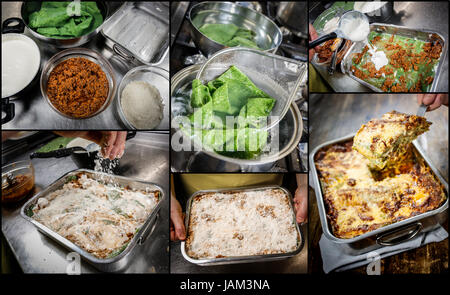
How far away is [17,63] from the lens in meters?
2.03

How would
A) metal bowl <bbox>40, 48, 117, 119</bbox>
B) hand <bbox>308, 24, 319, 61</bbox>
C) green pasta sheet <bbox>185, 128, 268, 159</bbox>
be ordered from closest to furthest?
1. green pasta sheet <bbox>185, 128, 268, 159</bbox>
2. metal bowl <bbox>40, 48, 117, 119</bbox>
3. hand <bbox>308, 24, 319, 61</bbox>

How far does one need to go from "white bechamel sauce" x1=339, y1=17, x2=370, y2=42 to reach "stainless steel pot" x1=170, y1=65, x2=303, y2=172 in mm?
492

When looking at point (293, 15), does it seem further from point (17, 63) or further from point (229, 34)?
point (17, 63)

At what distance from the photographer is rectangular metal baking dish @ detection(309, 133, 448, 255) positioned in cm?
189

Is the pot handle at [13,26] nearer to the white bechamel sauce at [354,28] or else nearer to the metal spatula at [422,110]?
the white bechamel sauce at [354,28]

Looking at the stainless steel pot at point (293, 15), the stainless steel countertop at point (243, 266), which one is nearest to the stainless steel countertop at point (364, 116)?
the stainless steel pot at point (293, 15)

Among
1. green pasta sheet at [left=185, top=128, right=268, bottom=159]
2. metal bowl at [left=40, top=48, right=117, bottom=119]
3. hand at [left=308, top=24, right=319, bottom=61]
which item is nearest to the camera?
green pasta sheet at [left=185, top=128, right=268, bottom=159]

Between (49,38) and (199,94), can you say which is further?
(49,38)

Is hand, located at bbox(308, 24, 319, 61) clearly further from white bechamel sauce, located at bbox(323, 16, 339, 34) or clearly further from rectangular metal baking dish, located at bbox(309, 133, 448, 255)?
rectangular metal baking dish, located at bbox(309, 133, 448, 255)

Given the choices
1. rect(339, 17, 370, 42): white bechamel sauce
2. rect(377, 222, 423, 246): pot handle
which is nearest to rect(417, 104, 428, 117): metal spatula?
rect(339, 17, 370, 42): white bechamel sauce

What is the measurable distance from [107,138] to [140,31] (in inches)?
26.0

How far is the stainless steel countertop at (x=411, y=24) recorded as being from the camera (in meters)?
2.05

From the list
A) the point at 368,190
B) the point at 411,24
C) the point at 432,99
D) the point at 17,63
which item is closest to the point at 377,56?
the point at 411,24
